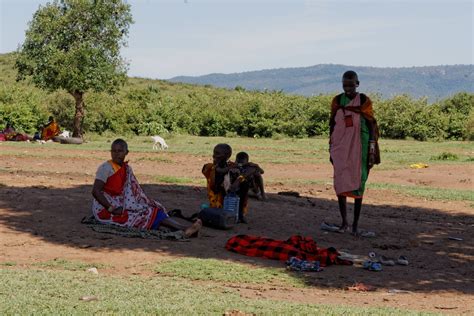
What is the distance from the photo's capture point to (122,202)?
8875 millimetres

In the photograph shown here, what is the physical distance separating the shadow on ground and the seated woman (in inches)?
11.7

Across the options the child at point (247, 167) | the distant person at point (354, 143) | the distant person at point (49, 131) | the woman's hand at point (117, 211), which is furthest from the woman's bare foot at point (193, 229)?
the distant person at point (49, 131)

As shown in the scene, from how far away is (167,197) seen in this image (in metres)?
11.6

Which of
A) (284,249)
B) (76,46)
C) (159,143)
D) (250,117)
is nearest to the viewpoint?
(284,249)

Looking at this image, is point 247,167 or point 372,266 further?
point 247,167

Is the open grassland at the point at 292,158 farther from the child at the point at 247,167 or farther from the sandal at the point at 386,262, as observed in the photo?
the sandal at the point at 386,262

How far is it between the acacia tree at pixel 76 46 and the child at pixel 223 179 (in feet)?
73.4

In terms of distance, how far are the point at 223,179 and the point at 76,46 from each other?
23315 millimetres

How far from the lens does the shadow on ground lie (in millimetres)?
7645

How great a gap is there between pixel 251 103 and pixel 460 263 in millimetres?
32233

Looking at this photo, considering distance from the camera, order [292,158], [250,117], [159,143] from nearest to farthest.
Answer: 1. [292,158]
2. [159,143]
3. [250,117]

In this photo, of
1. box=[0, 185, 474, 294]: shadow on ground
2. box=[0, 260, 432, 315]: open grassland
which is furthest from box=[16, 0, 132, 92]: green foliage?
box=[0, 260, 432, 315]: open grassland

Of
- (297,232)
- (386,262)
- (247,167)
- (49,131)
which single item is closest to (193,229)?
(297,232)

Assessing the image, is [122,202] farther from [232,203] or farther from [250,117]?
[250,117]
